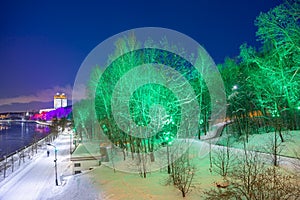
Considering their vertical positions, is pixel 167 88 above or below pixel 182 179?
above

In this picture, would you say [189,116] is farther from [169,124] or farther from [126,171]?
[126,171]

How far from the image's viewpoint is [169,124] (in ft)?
57.7

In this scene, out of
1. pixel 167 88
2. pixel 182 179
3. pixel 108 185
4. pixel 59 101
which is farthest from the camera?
pixel 59 101

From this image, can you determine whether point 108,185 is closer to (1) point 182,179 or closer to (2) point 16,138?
(1) point 182,179

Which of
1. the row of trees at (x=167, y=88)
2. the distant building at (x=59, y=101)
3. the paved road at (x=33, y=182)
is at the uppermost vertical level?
the distant building at (x=59, y=101)

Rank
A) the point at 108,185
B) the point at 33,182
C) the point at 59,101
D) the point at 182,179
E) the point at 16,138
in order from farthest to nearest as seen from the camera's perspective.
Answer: the point at 59,101 < the point at 16,138 < the point at 33,182 < the point at 108,185 < the point at 182,179

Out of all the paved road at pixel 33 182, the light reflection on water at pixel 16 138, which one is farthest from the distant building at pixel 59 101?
the paved road at pixel 33 182

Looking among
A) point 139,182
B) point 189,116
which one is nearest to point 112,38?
point 189,116

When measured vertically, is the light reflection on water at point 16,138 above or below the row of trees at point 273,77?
below

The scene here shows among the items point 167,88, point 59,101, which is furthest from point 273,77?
point 59,101

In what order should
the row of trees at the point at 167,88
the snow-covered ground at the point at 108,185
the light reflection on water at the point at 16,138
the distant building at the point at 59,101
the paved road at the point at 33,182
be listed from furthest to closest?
the distant building at the point at 59,101 → the light reflection on water at the point at 16,138 → the paved road at the point at 33,182 → the row of trees at the point at 167,88 → the snow-covered ground at the point at 108,185

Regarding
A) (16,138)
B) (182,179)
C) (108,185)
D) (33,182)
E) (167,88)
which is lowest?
(33,182)

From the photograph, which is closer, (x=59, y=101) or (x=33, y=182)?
(x=33, y=182)

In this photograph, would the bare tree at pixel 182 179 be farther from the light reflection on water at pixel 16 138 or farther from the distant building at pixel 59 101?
the distant building at pixel 59 101
